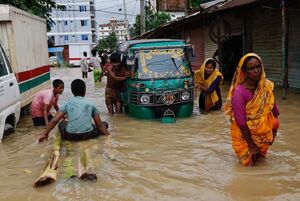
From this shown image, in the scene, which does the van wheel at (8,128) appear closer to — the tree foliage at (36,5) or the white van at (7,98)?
the white van at (7,98)

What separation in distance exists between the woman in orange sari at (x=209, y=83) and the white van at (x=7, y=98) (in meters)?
4.16

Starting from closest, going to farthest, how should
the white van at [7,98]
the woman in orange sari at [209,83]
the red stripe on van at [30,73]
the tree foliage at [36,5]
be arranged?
the white van at [7,98], the red stripe on van at [30,73], the woman in orange sari at [209,83], the tree foliage at [36,5]

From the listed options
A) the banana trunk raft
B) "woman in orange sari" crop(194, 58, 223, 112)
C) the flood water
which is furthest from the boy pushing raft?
"woman in orange sari" crop(194, 58, 223, 112)

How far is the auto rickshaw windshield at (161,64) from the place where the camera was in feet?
30.4

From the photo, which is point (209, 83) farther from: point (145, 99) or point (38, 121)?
point (38, 121)

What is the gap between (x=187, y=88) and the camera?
9.24m

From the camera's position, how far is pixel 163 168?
5742 millimetres

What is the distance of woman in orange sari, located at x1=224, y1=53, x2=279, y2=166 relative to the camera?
5078 mm

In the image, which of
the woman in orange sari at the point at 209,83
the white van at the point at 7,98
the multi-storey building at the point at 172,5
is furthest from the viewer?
the multi-storey building at the point at 172,5

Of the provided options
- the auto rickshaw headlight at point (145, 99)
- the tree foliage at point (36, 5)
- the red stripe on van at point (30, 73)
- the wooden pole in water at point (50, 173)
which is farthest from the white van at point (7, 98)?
the tree foliage at point (36, 5)

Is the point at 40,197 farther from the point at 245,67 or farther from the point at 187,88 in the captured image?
the point at 187,88

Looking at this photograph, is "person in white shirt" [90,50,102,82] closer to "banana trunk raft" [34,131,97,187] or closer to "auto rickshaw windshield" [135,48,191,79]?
"auto rickshaw windshield" [135,48,191,79]

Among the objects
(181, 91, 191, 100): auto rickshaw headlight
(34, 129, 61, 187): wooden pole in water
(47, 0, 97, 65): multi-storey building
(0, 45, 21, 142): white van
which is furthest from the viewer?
(47, 0, 97, 65): multi-storey building

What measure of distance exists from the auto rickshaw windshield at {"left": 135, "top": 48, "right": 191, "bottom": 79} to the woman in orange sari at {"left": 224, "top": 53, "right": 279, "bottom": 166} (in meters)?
4.04
